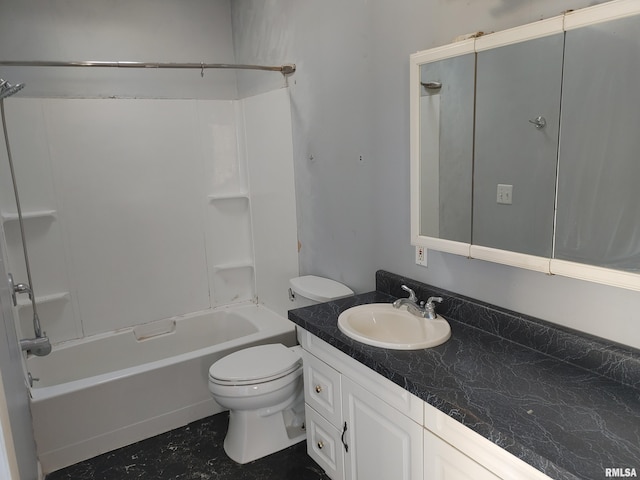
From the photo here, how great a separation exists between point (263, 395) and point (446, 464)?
104 cm

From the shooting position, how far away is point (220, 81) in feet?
10.9

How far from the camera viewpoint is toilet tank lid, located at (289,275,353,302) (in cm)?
241

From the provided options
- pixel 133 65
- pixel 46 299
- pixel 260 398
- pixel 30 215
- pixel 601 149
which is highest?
pixel 133 65

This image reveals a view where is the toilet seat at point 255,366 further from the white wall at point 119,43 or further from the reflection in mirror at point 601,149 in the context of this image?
the white wall at point 119,43

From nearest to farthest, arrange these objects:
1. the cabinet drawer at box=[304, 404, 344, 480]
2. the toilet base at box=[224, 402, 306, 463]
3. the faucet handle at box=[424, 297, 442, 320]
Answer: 1. the faucet handle at box=[424, 297, 442, 320]
2. the cabinet drawer at box=[304, 404, 344, 480]
3. the toilet base at box=[224, 402, 306, 463]

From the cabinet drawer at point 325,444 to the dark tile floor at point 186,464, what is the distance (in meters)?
0.16

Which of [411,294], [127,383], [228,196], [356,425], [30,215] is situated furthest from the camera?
[228,196]

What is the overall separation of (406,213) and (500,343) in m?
0.70

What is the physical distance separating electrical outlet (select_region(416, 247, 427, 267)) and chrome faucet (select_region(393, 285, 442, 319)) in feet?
0.45

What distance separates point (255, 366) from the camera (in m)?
2.26

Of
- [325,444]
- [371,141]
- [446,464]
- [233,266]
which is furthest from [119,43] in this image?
[446,464]

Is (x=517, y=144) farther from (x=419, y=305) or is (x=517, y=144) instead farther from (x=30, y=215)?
(x=30, y=215)

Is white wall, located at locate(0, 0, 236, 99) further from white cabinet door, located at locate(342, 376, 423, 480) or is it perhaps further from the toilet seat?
white cabinet door, located at locate(342, 376, 423, 480)

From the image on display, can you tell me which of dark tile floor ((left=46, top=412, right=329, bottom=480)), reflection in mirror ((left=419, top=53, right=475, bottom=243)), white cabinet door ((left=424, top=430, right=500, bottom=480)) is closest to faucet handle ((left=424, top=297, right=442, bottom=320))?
reflection in mirror ((left=419, top=53, right=475, bottom=243))
